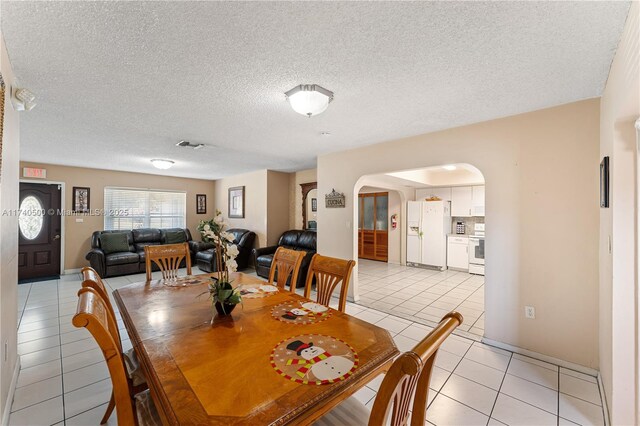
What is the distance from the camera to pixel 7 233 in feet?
5.87

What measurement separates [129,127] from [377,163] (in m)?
3.16

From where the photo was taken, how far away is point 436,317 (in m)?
3.50

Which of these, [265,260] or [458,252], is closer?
[265,260]

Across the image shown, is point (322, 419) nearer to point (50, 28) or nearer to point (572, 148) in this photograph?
point (50, 28)

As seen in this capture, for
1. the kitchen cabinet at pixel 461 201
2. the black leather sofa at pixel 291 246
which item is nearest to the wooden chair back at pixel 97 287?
the black leather sofa at pixel 291 246

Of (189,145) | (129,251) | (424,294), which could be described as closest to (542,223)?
(424,294)

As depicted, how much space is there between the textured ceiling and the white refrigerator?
378cm

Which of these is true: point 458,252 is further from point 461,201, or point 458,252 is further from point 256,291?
point 256,291

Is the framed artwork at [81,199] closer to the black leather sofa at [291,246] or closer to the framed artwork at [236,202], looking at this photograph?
the framed artwork at [236,202]

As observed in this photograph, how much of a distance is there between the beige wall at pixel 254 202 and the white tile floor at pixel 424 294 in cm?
262

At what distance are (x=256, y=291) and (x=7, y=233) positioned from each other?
66.4 inches

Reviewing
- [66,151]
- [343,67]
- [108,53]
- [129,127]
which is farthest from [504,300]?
[66,151]

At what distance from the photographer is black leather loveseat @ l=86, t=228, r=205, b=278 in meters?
5.44

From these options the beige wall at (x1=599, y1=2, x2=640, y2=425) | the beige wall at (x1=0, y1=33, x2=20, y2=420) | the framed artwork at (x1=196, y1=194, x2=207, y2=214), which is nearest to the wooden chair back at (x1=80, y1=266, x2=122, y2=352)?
the beige wall at (x1=0, y1=33, x2=20, y2=420)
